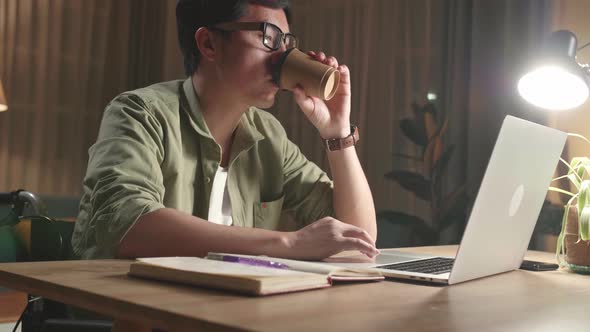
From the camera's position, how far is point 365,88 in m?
3.45

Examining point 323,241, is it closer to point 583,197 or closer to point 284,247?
point 284,247

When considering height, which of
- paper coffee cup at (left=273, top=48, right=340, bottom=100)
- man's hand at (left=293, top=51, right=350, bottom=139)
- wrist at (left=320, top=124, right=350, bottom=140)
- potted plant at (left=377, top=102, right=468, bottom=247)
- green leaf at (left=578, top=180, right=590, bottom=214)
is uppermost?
paper coffee cup at (left=273, top=48, right=340, bottom=100)

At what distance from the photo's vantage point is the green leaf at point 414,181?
2.86 meters

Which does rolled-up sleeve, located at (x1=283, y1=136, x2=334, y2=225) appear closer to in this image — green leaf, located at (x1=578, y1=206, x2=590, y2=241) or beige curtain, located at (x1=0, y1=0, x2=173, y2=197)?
green leaf, located at (x1=578, y1=206, x2=590, y2=241)

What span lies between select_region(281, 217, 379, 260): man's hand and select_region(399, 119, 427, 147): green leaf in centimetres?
188

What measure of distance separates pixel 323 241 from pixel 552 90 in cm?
85

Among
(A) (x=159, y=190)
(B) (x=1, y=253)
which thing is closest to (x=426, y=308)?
(A) (x=159, y=190)

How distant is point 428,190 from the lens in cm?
286

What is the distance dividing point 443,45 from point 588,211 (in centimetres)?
201

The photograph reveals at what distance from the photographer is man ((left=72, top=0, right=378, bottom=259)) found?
3.69ft

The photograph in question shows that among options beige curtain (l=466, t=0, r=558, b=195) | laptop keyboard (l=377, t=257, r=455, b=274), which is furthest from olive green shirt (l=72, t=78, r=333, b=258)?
beige curtain (l=466, t=0, r=558, b=195)

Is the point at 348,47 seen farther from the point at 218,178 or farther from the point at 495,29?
the point at 218,178

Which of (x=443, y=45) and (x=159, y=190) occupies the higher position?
(x=443, y=45)

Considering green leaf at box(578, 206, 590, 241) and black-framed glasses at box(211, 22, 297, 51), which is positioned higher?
black-framed glasses at box(211, 22, 297, 51)
